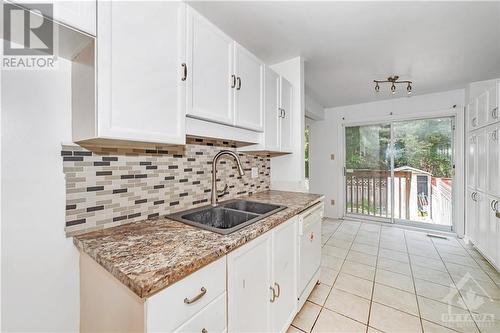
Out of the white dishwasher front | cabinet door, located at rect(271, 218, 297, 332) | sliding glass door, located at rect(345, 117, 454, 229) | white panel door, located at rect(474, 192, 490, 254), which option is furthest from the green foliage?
cabinet door, located at rect(271, 218, 297, 332)

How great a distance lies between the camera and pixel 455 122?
3.37 meters

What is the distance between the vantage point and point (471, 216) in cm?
281

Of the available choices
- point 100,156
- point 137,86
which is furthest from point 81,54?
point 100,156

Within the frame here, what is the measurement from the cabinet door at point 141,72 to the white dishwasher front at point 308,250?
1143 millimetres

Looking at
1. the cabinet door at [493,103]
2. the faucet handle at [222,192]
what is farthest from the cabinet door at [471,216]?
the faucet handle at [222,192]

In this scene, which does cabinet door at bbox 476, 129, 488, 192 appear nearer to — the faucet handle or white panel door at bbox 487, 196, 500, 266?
white panel door at bbox 487, 196, 500, 266

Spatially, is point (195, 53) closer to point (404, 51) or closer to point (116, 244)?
point (116, 244)

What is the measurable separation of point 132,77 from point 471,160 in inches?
157

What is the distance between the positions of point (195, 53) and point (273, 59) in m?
1.35

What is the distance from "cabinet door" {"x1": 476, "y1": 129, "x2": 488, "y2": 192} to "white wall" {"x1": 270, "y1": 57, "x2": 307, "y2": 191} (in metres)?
2.12

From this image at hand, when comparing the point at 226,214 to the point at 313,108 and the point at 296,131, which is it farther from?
the point at 313,108

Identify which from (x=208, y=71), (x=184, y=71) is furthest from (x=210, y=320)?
(x=208, y=71)
